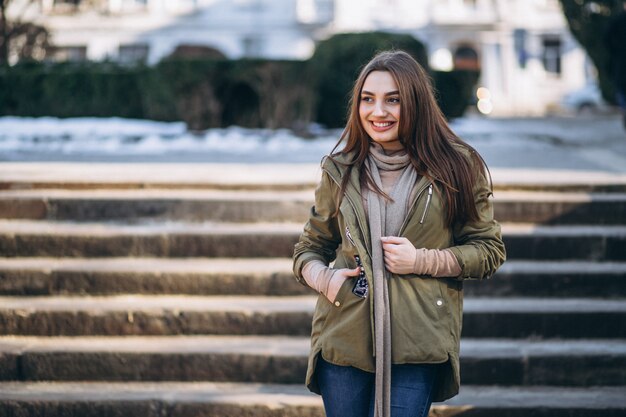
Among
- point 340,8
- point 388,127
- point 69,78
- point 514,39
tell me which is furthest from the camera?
point 514,39

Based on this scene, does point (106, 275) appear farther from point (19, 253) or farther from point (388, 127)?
point (388, 127)

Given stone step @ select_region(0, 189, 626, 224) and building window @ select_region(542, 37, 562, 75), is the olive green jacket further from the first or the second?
building window @ select_region(542, 37, 562, 75)

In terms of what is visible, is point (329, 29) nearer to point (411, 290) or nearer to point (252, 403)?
point (252, 403)

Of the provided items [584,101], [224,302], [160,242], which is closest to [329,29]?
[584,101]

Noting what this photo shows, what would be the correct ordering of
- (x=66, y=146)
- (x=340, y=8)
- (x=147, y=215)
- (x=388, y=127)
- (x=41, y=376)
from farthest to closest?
(x=340, y=8)
(x=66, y=146)
(x=147, y=215)
(x=41, y=376)
(x=388, y=127)

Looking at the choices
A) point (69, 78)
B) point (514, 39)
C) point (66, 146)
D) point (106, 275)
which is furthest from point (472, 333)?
point (514, 39)

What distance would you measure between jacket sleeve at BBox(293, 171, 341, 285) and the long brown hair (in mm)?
103

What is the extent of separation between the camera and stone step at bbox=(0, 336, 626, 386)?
189 inches

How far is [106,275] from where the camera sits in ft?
17.7

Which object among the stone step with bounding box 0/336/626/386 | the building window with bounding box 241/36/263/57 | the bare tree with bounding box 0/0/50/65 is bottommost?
the stone step with bounding box 0/336/626/386

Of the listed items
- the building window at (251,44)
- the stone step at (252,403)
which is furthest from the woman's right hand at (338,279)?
the building window at (251,44)

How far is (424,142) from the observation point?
307 cm

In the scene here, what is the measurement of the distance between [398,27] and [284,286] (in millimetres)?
33526

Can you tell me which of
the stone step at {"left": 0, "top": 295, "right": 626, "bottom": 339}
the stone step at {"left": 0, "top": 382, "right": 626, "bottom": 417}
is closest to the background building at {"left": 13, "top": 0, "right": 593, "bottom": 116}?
the stone step at {"left": 0, "top": 295, "right": 626, "bottom": 339}
